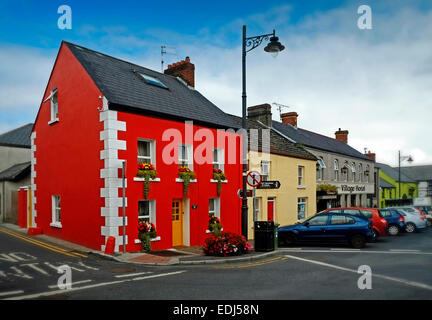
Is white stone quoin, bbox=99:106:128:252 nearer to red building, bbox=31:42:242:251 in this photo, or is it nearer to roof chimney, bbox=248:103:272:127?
red building, bbox=31:42:242:251

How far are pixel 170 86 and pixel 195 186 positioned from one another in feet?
19.7

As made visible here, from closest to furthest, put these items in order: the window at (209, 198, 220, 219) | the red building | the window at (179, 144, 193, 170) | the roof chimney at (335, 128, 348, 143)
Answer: the red building < the window at (179, 144, 193, 170) < the window at (209, 198, 220, 219) < the roof chimney at (335, 128, 348, 143)

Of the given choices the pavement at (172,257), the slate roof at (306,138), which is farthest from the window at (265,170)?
the pavement at (172,257)

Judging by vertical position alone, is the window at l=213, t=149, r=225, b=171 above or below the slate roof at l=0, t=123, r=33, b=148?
below

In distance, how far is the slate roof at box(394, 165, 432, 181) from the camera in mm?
74750

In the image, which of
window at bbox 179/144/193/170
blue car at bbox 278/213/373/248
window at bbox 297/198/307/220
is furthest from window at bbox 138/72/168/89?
window at bbox 297/198/307/220

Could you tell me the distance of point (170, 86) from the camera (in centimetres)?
1819

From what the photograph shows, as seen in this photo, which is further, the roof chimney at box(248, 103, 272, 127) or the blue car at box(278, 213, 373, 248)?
the roof chimney at box(248, 103, 272, 127)

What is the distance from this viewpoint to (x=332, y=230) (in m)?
15.3

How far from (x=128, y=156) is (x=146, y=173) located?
94 centimetres

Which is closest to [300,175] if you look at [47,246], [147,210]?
[147,210]

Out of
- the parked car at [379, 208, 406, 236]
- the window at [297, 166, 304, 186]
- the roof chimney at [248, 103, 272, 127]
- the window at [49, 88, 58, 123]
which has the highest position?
the roof chimney at [248, 103, 272, 127]

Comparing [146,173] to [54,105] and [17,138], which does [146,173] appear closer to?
[54,105]

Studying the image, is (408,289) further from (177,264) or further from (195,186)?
(195,186)
